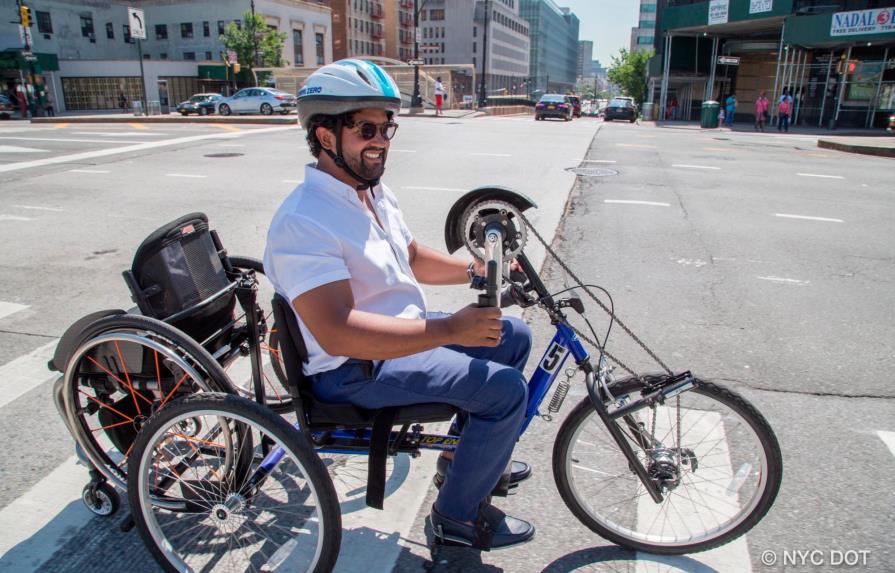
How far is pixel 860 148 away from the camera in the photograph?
18250mm

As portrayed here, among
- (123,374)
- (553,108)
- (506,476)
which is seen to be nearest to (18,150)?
(123,374)

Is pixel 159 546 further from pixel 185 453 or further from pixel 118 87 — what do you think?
pixel 118 87

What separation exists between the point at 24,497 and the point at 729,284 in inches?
225

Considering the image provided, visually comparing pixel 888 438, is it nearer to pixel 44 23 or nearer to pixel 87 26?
pixel 44 23

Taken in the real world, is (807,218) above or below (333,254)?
below

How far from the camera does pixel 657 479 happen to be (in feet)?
8.29

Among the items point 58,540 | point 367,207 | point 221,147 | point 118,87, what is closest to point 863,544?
point 367,207

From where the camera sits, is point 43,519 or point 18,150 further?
point 18,150

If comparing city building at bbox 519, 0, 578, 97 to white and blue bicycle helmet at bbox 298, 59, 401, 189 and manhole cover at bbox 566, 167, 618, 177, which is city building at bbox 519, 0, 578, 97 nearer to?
manhole cover at bbox 566, 167, 618, 177

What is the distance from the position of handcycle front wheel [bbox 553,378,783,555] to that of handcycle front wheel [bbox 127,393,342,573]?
3.46 feet

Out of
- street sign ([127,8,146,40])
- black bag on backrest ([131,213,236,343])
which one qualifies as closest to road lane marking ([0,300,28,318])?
black bag on backrest ([131,213,236,343])

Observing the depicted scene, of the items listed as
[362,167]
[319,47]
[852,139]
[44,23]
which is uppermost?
[319,47]

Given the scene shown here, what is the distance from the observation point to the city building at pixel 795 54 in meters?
27.5

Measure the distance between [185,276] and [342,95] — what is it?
1126mm
